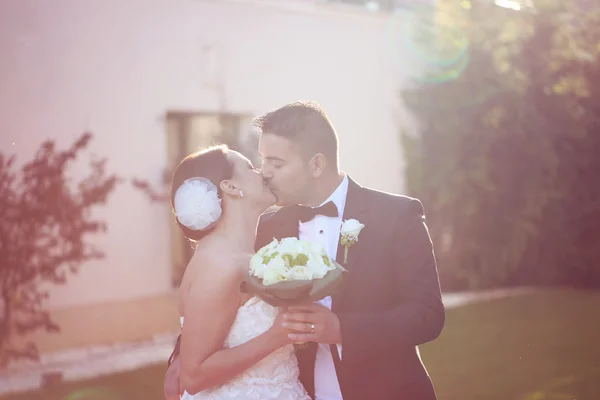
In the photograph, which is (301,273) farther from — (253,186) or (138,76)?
(138,76)

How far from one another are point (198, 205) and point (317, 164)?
0.60m

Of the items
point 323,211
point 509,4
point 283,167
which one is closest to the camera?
point 283,167

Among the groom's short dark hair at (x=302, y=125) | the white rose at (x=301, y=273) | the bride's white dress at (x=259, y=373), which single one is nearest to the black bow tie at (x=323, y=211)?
the groom's short dark hair at (x=302, y=125)

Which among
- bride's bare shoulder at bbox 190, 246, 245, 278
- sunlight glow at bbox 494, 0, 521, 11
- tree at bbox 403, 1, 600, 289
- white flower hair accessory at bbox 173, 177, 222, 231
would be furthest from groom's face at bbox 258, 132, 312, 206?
sunlight glow at bbox 494, 0, 521, 11

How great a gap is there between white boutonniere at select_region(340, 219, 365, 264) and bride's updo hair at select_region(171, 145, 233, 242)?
60 centimetres

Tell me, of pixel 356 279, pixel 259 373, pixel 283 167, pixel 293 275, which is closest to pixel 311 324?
pixel 293 275

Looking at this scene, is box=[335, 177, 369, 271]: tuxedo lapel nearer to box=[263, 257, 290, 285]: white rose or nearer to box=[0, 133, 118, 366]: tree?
box=[263, 257, 290, 285]: white rose

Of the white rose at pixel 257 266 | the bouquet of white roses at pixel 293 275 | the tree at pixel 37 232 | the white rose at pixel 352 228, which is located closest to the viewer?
the bouquet of white roses at pixel 293 275

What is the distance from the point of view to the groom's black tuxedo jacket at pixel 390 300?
125 inches

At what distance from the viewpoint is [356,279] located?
339cm

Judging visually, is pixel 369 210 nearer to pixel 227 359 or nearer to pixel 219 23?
pixel 227 359

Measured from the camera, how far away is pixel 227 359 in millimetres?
3221

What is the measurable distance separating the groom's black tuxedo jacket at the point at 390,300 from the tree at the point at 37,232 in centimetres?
582

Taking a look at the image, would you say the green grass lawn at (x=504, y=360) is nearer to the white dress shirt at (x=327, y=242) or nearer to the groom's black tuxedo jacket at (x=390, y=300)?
the white dress shirt at (x=327, y=242)
